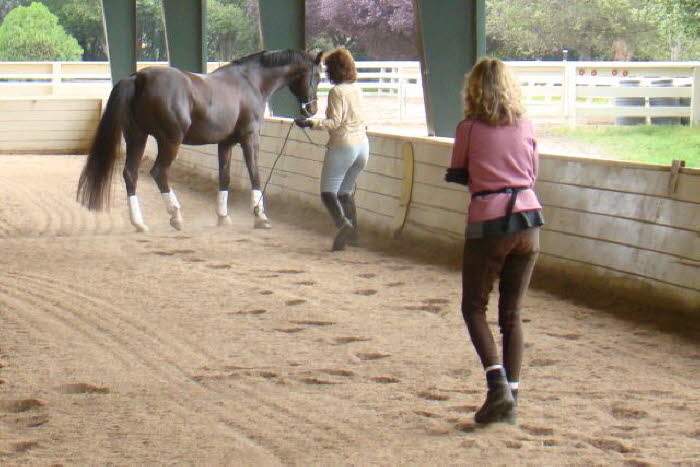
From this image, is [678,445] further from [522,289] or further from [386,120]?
[386,120]

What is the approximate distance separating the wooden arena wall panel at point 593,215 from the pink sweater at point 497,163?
2134 mm

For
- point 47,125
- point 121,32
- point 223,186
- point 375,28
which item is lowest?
point 223,186

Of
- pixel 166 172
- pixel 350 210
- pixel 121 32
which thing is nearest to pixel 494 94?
pixel 350 210

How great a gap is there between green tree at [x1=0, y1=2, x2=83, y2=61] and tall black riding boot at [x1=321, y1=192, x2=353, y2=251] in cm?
1300

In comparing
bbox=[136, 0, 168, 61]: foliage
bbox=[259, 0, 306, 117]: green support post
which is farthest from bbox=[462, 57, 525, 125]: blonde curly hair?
bbox=[136, 0, 168, 61]: foliage

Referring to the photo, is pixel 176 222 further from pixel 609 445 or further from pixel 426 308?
pixel 609 445

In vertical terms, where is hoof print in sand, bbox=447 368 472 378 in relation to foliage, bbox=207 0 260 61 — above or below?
below

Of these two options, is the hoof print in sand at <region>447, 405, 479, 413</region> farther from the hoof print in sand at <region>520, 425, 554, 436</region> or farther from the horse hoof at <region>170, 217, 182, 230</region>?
the horse hoof at <region>170, 217, 182, 230</region>

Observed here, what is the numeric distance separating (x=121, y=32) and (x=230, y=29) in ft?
6.29

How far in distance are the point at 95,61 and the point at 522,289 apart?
22336 mm

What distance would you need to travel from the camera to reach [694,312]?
564 cm

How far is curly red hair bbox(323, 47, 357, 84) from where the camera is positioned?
7855 millimetres

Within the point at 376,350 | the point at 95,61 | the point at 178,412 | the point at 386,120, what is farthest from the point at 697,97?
the point at 95,61

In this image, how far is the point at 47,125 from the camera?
55.4 ft
